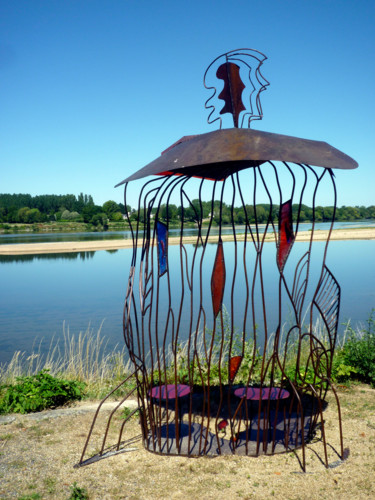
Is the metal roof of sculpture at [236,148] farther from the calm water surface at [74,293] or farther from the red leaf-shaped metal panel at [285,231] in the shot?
the calm water surface at [74,293]

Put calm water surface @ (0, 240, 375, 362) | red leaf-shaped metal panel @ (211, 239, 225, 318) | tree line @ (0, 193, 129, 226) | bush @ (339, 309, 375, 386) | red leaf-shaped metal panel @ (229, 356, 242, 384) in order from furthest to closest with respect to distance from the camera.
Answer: tree line @ (0, 193, 129, 226), calm water surface @ (0, 240, 375, 362), bush @ (339, 309, 375, 386), red leaf-shaped metal panel @ (229, 356, 242, 384), red leaf-shaped metal panel @ (211, 239, 225, 318)

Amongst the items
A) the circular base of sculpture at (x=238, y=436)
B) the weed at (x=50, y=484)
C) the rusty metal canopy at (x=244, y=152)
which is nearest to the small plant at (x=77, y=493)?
the weed at (x=50, y=484)

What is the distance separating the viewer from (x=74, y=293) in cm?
1756

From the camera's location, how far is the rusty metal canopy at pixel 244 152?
3580 mm

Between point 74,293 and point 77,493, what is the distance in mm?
14479

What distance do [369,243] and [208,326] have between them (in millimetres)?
28199

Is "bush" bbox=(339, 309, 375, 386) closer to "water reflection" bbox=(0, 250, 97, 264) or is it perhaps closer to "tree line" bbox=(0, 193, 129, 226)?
"water reflection" bbox=(0, 250, 97, 264)

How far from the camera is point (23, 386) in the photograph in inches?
225

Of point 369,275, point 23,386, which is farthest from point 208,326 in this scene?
point 369,275

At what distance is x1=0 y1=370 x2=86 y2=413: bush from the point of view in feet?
17.6

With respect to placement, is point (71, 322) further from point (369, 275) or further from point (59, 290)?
point (369, 275)

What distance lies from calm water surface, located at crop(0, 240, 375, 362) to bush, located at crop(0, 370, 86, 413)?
4486 mm

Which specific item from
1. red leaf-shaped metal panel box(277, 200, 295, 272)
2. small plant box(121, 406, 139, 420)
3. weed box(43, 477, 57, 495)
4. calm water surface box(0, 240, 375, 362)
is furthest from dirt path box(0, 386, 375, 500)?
calm water surface box(0, 240, 375, 362)

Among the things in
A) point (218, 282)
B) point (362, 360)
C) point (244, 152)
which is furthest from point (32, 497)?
point (362, 360)
